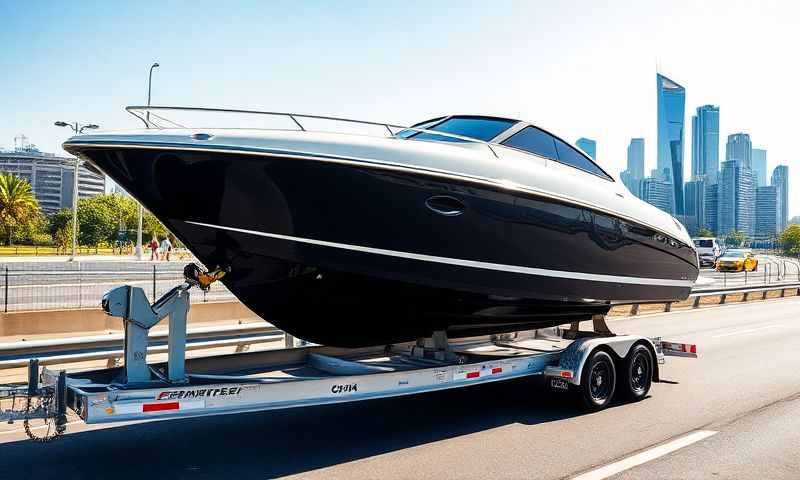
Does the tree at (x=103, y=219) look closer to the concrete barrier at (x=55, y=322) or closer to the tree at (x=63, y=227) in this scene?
the tree at (x=63, y=227)

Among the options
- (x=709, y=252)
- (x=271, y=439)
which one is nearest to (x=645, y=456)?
(x=271, y=439)

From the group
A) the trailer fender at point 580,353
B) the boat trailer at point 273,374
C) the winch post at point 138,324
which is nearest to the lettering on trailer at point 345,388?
the boat trailer at point 273,374

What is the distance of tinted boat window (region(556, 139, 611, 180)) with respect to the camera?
7.59 meters

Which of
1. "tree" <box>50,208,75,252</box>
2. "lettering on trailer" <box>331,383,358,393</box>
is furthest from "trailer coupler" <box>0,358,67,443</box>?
"tree" <box>50,208,75,252</box>

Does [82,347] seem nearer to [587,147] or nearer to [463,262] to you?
[463,262]

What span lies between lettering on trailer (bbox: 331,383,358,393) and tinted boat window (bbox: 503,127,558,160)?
2.94 metres

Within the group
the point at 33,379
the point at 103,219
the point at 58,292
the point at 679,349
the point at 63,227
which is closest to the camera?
the point at 33,379

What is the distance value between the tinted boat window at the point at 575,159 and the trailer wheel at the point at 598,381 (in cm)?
212

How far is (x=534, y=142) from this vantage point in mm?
7273

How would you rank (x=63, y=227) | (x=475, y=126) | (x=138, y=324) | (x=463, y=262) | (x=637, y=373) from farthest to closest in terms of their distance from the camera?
(x=63, y=227) < (x=637, y=373) < (x=475, y=126) < (x=463, y=262) < (x=138, y=324)

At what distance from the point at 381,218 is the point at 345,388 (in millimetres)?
1429

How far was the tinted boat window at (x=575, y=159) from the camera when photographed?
7.59 m

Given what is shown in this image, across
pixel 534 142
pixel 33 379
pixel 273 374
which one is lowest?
pixel 273 374

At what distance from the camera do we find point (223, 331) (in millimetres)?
8258
